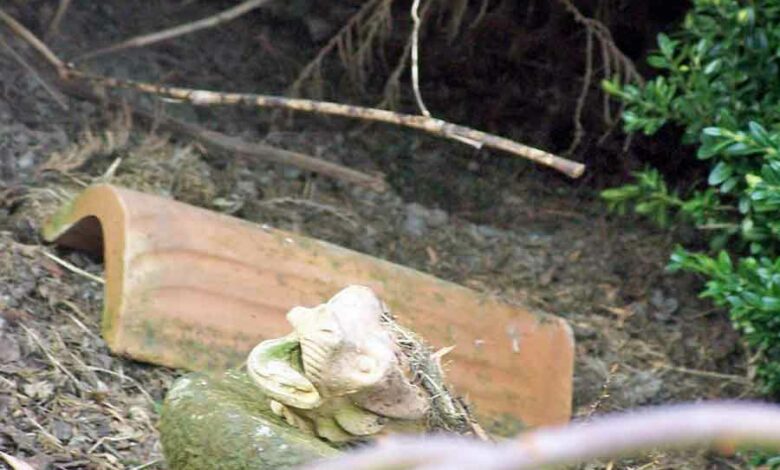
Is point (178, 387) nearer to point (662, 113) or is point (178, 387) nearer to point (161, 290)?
point (161, 290)

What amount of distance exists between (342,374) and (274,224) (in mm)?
1655

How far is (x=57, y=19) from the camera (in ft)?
12.2

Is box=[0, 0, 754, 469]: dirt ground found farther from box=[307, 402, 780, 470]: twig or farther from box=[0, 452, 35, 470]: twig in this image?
box=[307, 402, 780, 470]: twig

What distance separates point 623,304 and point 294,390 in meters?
1.96

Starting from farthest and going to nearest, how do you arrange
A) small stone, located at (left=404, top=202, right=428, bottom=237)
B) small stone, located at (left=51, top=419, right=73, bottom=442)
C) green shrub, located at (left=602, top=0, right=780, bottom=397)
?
small stone, located at (left=404, top=202, right=428, bottom=237) → green shrub, located at (left=602, top=0, right=780, bottom=397) → small stone, located at (left=51, top=419, right=73, bottom=442)

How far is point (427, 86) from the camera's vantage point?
448cm

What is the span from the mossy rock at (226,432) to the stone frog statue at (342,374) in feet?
0.15

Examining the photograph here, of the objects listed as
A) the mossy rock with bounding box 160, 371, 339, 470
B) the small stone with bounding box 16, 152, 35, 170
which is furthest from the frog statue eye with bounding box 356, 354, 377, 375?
the small stone with bounding box 16, 152, 35, 170

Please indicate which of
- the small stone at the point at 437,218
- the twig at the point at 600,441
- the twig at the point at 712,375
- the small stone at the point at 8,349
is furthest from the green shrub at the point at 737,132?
the twig at the point at 600,441

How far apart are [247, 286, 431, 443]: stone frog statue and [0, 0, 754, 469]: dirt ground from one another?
55cm

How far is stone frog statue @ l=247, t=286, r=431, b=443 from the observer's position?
1.91 metres

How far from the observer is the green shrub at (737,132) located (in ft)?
9.43

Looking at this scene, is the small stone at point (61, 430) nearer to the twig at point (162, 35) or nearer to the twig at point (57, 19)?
the twig at point (162, 35)

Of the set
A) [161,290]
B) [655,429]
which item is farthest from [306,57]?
[655,429]
